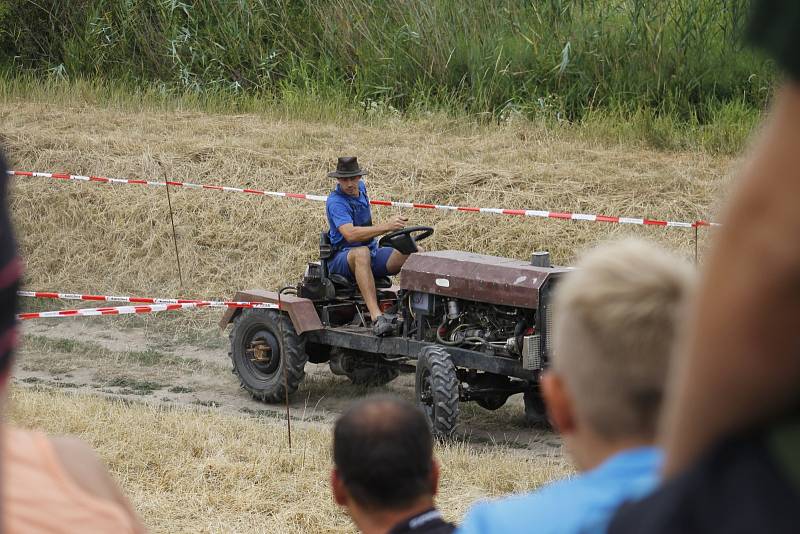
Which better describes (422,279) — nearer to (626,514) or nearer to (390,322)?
(390,322)

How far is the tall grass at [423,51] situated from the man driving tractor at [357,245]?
767cm

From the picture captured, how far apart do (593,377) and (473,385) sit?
679 cm

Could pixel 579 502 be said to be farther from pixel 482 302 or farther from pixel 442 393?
pixel 482 302

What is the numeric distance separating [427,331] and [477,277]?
65 centimetres

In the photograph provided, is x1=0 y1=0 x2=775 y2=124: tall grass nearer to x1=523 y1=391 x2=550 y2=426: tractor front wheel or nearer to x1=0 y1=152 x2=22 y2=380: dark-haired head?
x1=523 y1=391 x2=550 y2=426: tractor front wheel

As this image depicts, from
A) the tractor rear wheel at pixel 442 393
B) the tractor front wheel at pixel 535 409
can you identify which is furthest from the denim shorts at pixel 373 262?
the tractor front wheel at pixel 535 409

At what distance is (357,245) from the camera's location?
28.1 feet

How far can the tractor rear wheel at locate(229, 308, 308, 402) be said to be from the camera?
8.66 meters

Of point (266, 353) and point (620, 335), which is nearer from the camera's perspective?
point (620, 335)

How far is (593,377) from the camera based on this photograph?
1.38 metres

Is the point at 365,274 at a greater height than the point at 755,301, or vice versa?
the point at 755,301

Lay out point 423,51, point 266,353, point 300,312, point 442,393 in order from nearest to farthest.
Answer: point 442,393 < point 300,312 < point 266,353 < point 423,51

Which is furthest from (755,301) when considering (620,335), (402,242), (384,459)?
(402,242)

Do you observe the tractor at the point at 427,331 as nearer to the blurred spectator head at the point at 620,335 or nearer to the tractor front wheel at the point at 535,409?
the tractor front wheel at the point at 535,409
